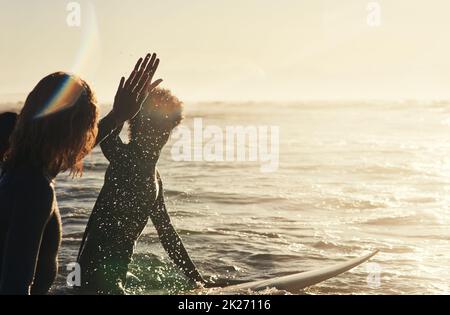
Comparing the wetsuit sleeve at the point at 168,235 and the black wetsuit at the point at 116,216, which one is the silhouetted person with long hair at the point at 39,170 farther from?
the wetsuit sleeve at the point at 168,235

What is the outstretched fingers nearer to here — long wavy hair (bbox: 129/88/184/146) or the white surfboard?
long wavy hair (bbox: 129/88/184/146)

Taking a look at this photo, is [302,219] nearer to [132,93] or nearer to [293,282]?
[293,282]

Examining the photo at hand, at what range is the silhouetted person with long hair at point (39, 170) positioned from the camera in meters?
2.43

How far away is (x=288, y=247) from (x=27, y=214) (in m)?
8.38

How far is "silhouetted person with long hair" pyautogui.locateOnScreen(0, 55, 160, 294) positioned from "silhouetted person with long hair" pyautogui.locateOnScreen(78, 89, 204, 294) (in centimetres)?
→ 278

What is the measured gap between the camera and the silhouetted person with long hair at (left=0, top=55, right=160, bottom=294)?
95.8 inches

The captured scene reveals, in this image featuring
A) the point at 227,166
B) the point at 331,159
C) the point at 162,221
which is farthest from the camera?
the point at 331,159

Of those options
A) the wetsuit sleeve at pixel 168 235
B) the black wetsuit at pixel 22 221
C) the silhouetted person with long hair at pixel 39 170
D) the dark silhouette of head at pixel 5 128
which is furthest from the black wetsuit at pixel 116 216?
the black wetsuit at pixel 22 221

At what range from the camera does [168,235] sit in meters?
6.45

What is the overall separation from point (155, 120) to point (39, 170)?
3.25m

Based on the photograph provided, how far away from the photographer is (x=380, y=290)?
784cm

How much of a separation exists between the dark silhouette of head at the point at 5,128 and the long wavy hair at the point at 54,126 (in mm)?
754

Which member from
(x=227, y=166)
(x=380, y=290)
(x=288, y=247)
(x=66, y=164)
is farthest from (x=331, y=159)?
(x=66, y=164)

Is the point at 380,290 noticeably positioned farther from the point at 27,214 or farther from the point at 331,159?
the point at 331,159
